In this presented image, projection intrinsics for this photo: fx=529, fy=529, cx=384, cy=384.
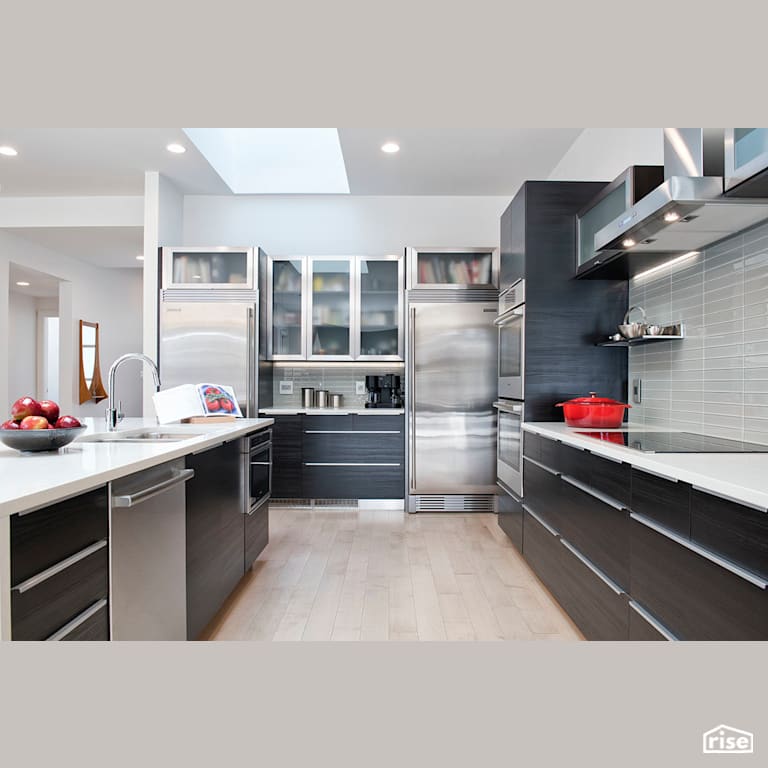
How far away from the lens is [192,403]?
9.50 ft

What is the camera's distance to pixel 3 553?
961mm

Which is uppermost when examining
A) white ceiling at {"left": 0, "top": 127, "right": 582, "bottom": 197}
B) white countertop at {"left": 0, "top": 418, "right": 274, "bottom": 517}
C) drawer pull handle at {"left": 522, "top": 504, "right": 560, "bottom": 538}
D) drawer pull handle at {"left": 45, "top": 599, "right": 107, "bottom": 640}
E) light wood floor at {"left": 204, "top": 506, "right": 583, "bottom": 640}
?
white ceiling at {"left": 0, "top": 127, "right": 582, "bottom": 197}

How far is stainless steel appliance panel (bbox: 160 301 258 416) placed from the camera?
14.5 feet

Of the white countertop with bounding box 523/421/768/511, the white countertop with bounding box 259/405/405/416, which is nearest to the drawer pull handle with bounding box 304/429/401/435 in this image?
the white countertop with bounding box 259/405/405/416

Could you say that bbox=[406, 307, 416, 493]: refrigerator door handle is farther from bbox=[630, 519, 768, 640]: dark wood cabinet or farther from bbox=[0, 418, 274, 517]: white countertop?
bbox=[630, 519, 768, 640]: dark wood cabinet

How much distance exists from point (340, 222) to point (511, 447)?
2789 millimetres

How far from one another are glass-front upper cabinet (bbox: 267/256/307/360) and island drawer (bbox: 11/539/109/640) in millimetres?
3458

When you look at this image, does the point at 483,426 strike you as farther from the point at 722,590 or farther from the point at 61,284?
the point at 61,284

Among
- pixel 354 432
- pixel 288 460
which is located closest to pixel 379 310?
pixel 354 432

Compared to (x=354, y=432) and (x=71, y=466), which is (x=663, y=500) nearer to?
(x=71, y=466)

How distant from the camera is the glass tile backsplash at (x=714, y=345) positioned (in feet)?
6.70

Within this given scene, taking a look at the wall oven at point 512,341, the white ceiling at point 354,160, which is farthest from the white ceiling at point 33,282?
the wall oven at point 512,341

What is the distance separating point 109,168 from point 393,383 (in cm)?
296

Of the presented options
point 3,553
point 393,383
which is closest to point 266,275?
point 393,383
